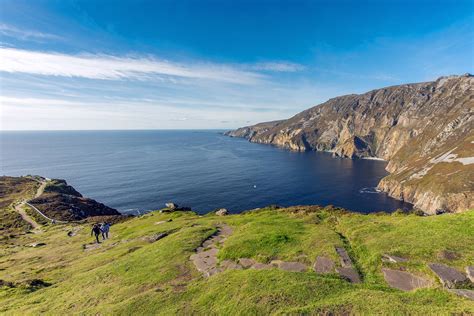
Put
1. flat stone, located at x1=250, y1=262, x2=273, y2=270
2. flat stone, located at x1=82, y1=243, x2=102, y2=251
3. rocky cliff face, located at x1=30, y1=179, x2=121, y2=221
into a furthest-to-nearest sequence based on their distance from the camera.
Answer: rocky cliff face, located at x1=30, y1=179, x2=121, y2=221, flat stone, located at x1=82, y1=243, x2=102, y2=251, flat stone, located at x1=250, y1=262, x2=273, y2=270

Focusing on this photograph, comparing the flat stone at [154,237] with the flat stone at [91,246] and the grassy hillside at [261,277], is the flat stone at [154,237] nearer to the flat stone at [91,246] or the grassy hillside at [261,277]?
the grassy hillside at [261,277]

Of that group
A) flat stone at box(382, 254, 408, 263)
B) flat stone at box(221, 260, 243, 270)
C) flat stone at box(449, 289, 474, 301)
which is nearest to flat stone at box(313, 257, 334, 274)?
flat stone at box(382, 254, 408, 263)

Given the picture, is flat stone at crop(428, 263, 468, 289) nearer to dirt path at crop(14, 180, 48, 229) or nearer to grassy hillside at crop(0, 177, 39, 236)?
grassy hillside at crop(0, 177, 39, 236)

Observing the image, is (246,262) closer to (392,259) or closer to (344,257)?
(344,257)

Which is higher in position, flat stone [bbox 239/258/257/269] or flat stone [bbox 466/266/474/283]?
flat stone [bbox 466/266/474/283]

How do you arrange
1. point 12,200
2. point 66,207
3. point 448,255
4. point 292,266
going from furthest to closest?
point 12,200, point 66,207, point 292,266, point 448,255

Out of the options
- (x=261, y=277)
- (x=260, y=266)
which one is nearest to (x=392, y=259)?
(x=260, y=266)
